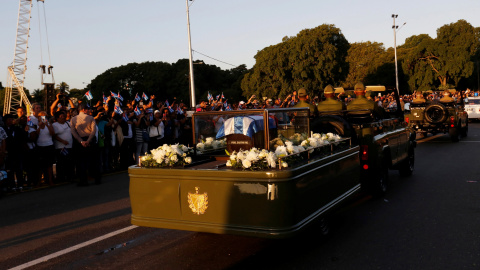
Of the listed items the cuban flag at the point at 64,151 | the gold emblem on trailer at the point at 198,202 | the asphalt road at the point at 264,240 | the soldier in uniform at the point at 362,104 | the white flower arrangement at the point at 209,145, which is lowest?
the asphalt road at the point at 264,240

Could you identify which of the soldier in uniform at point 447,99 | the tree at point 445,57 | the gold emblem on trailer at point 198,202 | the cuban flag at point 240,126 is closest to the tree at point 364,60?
the tree at point 445,57

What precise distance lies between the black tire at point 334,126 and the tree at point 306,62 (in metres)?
49.6

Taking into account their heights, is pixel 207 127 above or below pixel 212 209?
above

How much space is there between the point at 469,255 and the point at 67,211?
21.1 ft

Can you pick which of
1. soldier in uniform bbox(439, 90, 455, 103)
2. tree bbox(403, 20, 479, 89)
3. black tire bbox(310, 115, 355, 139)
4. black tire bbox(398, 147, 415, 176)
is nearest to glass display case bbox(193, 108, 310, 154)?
black tire bbox(310, 115, 355, 139)

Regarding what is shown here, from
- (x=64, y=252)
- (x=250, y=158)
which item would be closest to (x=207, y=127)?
(x=250, y=158)

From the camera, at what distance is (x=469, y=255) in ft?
16.7

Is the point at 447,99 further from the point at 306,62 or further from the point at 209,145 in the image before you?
the point at 306,62

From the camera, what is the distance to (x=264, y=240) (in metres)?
5.93

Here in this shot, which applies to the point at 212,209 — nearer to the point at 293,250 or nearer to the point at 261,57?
the point at 293,250

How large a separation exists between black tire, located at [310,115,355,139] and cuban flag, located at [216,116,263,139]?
2.26m

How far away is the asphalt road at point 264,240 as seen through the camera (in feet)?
16.7

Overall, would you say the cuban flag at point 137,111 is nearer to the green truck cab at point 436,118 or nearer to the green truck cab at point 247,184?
the green truck cab at point 247,184

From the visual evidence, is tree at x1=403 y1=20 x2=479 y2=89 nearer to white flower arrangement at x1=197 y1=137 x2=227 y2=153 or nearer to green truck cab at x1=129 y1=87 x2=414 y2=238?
green truck cab at x1=129 y1=87 x2=414 y2=238
